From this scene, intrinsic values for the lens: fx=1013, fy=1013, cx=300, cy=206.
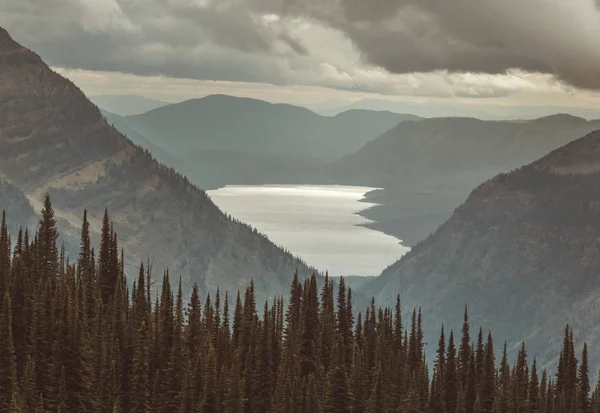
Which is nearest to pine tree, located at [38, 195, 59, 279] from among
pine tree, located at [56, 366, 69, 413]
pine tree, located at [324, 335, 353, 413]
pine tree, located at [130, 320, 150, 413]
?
pine tree, located at [130, 320, 150, 413]

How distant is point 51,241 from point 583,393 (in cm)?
8733

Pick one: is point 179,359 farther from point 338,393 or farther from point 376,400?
point 376,400

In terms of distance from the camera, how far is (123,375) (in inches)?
4146

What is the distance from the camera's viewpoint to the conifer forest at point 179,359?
329 feet

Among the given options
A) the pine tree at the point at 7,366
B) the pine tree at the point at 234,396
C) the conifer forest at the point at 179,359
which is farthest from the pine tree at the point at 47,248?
the pine tree at the point at 234,396

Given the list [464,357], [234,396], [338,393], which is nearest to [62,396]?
[234,396]

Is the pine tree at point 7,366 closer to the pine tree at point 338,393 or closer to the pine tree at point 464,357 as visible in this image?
the pine tree at point 338,393

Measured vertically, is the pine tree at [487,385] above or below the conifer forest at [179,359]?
below

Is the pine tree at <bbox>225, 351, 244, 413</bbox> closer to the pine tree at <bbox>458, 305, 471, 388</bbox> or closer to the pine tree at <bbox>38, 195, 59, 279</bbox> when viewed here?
the pine tree at <bbox>38, 195, 59, 279</bbox>

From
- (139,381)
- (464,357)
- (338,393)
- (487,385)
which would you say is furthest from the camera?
(464,357)

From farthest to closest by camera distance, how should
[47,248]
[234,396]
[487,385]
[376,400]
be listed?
[487,385] → [47,248] → [376,400] → [234,396]

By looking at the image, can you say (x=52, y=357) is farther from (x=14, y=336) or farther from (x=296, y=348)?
(x=296, y=348)

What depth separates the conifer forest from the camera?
100 meters

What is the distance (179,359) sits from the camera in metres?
109
